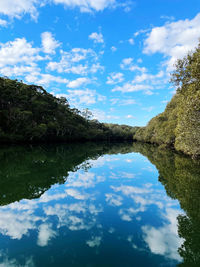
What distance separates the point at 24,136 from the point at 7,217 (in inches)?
1852

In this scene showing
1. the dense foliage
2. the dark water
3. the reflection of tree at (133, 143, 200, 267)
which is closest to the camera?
the dark water

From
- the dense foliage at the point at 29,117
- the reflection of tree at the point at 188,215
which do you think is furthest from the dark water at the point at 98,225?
the dense foliage at the point at 29,117

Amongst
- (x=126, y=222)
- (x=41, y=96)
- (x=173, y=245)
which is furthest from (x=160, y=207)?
(x=41, y=96)

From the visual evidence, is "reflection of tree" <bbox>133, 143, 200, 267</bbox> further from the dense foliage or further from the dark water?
the dense foliage

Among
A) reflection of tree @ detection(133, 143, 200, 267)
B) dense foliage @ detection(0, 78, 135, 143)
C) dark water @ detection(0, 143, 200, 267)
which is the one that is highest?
dense foliage @ detection(0, 78, 135, 143)

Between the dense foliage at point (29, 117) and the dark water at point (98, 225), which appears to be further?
the dense foliage at point (29, 117)

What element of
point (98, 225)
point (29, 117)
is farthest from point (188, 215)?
point (29, 117)

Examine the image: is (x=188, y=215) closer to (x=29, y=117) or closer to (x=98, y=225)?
(x=98, y=225)

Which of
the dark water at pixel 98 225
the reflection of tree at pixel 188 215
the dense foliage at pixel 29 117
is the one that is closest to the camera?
the dark water at pixel 98 225

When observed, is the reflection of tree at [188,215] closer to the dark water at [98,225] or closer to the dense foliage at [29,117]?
the dark water at [98,225]

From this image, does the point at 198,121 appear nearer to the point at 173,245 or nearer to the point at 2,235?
the point at 173,245

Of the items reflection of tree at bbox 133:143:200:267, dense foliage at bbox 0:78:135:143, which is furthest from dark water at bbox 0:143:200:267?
dense foliage at bbox 0:78:135:143

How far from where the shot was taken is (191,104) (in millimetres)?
14547

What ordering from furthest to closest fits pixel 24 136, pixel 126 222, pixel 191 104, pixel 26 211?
pixel 24 136
pixel 191 104
pixel 26 211
pixel 126 222
